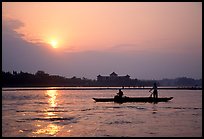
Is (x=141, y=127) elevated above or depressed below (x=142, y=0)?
below

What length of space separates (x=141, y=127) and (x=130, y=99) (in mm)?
22099

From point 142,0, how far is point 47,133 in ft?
46.5

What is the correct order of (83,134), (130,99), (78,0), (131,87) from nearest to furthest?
(78,0) → (83,134) → (130,99) → (131,87)

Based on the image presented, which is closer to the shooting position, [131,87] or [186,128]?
[186,128]

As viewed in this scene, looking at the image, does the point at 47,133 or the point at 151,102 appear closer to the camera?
the point at 47,133

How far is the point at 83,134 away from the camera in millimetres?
17828

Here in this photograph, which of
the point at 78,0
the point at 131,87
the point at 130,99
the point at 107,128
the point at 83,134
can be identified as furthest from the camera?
the point at 131,87

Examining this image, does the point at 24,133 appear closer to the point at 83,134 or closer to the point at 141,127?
the point at 83,134

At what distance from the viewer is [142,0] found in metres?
5.45

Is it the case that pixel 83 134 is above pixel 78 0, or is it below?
below

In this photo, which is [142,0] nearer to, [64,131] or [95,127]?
[64,131]

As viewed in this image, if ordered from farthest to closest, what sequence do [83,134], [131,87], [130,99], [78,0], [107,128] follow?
[131,87] → [130,99] → [107,128] → [83,134] → [78,0]

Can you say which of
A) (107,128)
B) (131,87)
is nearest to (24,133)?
(107,128)

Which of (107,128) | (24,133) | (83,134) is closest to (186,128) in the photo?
(107,128)
